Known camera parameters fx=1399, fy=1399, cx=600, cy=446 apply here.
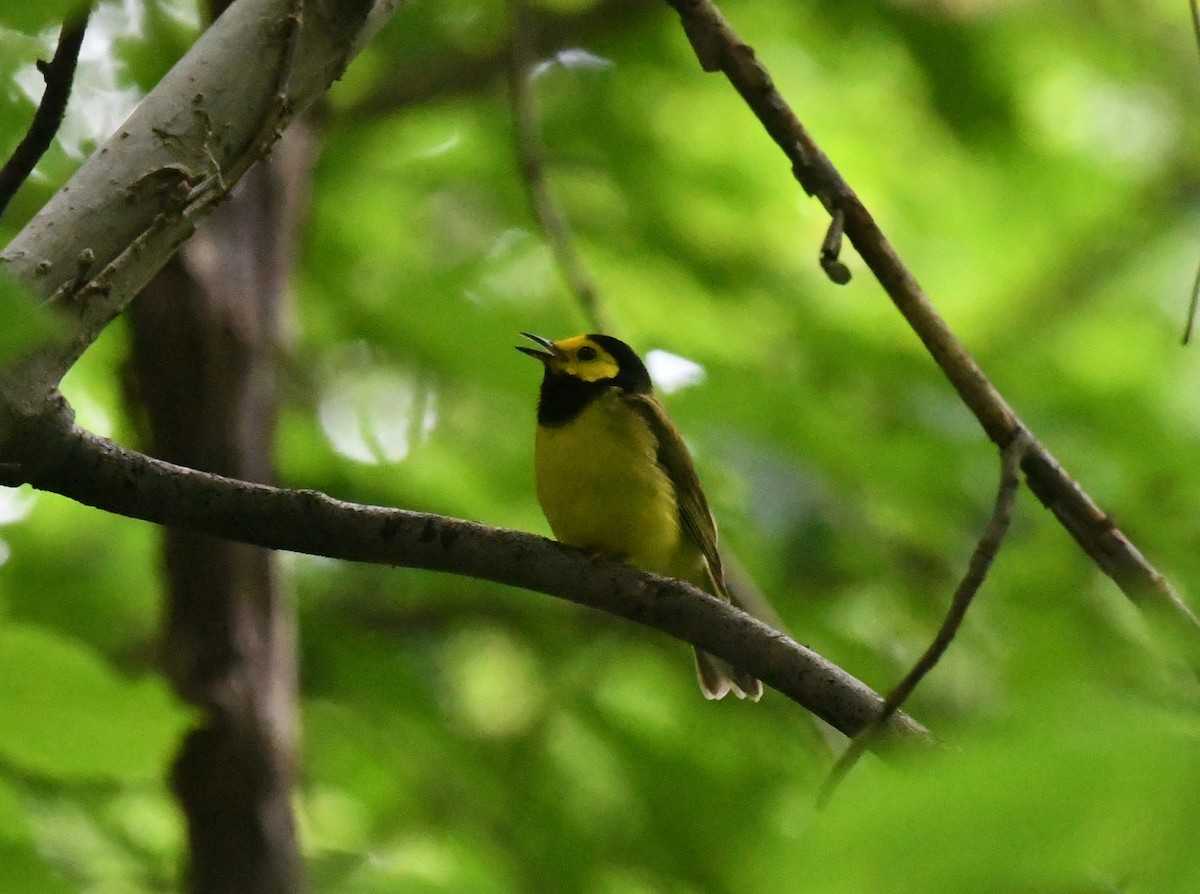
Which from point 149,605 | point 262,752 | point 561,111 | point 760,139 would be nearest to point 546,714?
point 262,752

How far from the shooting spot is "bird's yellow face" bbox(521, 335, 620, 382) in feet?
17.4

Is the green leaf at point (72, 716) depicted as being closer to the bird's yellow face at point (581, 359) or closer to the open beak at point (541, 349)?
the open beak at point (541, 349)

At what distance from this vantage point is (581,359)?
5.46m

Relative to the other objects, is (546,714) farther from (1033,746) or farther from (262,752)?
(1033,746)

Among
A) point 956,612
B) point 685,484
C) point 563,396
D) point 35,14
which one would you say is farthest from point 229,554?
point 35,14

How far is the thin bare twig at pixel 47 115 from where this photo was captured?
2539 mm

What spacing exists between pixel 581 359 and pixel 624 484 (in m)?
0.83

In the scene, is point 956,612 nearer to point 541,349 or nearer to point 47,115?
point 47,115

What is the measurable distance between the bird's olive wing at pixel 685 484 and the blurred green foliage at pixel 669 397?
0.56ft

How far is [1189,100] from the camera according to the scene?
25.6 ft

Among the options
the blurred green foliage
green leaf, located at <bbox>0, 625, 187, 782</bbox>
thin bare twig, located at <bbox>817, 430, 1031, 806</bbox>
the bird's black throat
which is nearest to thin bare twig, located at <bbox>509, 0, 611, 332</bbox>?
the blurred green foliage

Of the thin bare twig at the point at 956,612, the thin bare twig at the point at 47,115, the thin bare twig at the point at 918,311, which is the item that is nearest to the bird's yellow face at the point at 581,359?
the thin bare twig at the point at 918,311

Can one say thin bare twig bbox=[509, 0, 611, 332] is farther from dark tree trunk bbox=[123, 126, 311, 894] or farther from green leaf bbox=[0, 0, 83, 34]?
green leaf bbox=[0, 0, 83, 34]

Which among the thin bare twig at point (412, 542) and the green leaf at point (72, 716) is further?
the thin bare twig at point (412, 542)
